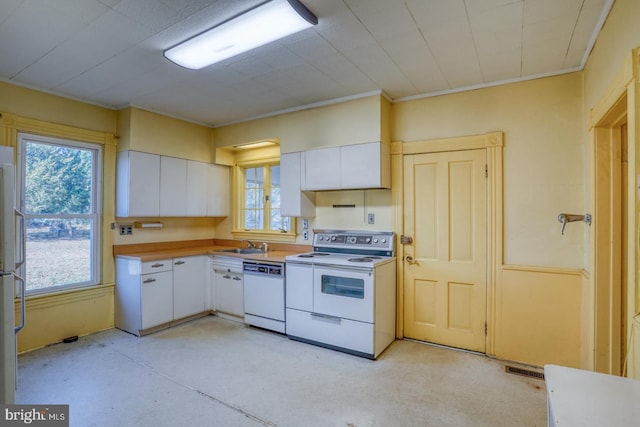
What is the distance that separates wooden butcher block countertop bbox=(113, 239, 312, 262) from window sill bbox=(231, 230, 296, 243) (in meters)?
0.08

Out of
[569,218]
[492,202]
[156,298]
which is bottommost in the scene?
[156,298]

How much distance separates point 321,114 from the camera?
12.6ft

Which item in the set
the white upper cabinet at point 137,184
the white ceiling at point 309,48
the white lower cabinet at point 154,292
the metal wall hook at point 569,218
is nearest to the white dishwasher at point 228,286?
the white lower cabinet at point 154,292

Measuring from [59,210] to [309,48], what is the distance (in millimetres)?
3185

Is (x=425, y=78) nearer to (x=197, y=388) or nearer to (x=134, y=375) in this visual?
(x=197, y=388)

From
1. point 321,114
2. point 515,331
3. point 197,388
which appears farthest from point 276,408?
point 321,114

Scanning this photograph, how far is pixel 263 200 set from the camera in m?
4.83

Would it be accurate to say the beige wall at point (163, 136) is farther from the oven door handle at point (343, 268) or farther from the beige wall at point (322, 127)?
the oven door handle at point (343, 268)

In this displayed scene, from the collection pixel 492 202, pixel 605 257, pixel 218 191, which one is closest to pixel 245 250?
pixel 218 191

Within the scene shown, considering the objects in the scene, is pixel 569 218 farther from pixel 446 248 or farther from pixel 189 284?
pixel 189 284

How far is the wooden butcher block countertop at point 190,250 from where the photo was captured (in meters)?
3.91

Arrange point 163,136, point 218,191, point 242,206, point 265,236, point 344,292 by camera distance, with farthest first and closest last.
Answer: point 242,206 < point 218,191 < point 265,236 < point 163,136 < point 344,292

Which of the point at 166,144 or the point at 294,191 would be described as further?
the point at 166,144

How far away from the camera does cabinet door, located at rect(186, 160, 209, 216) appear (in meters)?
4.52
